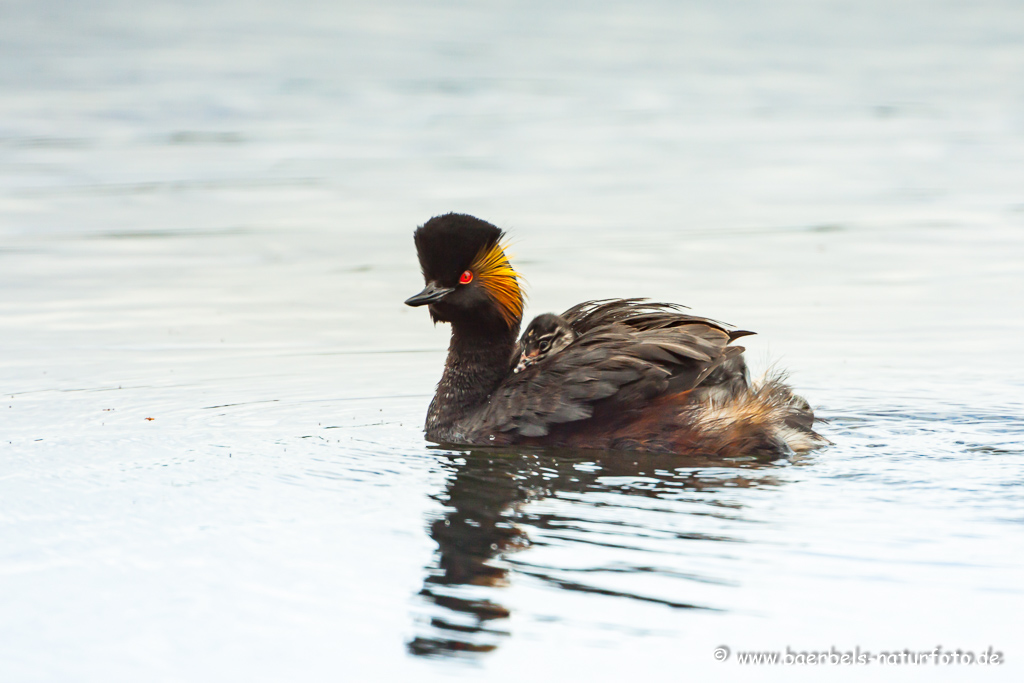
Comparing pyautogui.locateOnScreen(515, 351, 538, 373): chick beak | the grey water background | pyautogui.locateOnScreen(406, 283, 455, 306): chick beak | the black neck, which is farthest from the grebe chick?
the grey water background

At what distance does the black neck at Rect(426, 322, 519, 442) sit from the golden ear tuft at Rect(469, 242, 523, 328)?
0.17 metres

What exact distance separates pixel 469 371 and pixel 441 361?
6.14 feet

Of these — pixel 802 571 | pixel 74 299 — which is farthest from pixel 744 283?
pixel 802 571

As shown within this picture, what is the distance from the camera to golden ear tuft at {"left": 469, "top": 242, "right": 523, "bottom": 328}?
801 centimetres

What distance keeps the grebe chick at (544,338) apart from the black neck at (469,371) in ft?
0.99

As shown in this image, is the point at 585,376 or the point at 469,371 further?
the point at 469,371

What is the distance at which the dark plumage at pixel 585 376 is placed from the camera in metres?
7.37

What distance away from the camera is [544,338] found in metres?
7.85

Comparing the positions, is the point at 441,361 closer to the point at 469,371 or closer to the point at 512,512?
the point at 469,371

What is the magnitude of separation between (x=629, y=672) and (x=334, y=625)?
3.75ft

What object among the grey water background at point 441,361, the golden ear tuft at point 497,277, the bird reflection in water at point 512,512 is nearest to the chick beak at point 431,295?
the golden ear tuft at point 497,277

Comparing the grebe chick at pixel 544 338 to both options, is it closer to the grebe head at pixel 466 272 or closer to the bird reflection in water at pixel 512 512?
the grebe head at pixel 466 272

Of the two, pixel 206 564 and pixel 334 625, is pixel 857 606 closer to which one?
pixel 334 625

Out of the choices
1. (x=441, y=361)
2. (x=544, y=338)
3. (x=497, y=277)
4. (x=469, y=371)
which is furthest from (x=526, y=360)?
(x=441, y=361)
